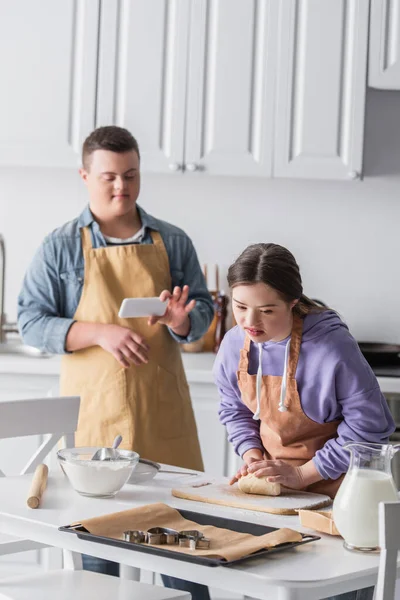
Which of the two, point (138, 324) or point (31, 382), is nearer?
point (138, 324)

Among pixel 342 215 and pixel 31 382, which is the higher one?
pixel 342 215

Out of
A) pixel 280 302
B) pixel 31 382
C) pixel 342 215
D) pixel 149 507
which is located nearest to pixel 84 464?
pixel 149 507

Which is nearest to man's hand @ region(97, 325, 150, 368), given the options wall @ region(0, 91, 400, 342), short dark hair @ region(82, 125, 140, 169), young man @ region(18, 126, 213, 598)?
young man @ region(18, 126, 213, 598)

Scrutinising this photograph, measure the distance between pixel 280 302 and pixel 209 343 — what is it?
5.76 feet

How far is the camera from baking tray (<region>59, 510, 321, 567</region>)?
1.36 metres

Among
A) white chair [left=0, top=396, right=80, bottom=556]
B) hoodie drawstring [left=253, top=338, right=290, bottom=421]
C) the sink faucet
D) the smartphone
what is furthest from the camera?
the sink faucet

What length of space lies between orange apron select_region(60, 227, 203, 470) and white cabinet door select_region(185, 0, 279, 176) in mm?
781

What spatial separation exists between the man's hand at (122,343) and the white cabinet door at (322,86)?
1132mm

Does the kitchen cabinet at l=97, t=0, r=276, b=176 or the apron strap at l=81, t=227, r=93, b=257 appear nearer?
the apron strap at l=81, t=227, r=93, b=257

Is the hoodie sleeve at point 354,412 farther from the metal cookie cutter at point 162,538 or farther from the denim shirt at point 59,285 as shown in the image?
the denim shirt at point 59,285

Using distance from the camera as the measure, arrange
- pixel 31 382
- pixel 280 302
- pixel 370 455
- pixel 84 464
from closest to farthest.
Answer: pixel 370 455
pixel 84 464
pixel 280 302
pixel 31 382

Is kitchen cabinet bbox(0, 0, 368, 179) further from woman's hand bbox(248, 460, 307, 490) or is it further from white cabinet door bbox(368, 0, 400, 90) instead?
woman's hand bbox(248, 460, 307, 490)

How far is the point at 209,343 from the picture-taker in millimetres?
3615

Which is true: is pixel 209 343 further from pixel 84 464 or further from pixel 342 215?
pixel 84 464
